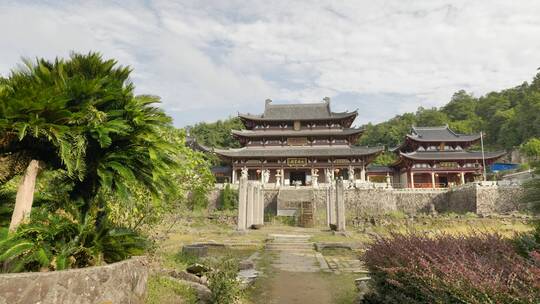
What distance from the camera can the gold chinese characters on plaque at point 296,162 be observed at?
38.4 metres

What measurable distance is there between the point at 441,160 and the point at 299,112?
18.0 m

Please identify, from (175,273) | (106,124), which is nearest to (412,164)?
(175,273)

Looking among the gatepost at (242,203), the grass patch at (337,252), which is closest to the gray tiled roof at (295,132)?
the gatepost at (242,203)

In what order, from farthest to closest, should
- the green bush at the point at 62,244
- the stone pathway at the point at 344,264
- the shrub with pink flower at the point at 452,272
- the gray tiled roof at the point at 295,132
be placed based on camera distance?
the gray tiled roof at the point at 295,132 < the stone pathway at the point at 344,264 < the green bush at the point at 62,244 < the shrub with pink flower at the point at 452,272

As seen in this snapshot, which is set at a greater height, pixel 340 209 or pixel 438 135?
pixel 438 135

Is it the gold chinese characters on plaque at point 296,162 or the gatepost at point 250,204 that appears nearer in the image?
the gatepost at point 250,204

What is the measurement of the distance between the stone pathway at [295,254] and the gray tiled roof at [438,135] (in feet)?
96.2

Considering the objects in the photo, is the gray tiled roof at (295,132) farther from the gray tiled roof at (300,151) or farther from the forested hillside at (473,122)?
the forested hillside at (473,122)

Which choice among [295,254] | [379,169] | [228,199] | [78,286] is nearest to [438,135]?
[379,169]

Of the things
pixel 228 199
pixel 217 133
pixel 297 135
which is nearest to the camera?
pixel 228 199

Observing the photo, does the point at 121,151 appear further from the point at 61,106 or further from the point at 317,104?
the point at 317,104

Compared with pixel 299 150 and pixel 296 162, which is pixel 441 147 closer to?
pixel 299 150

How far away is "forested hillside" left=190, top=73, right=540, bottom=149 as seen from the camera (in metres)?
57.5

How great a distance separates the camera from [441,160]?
39.1 metres
